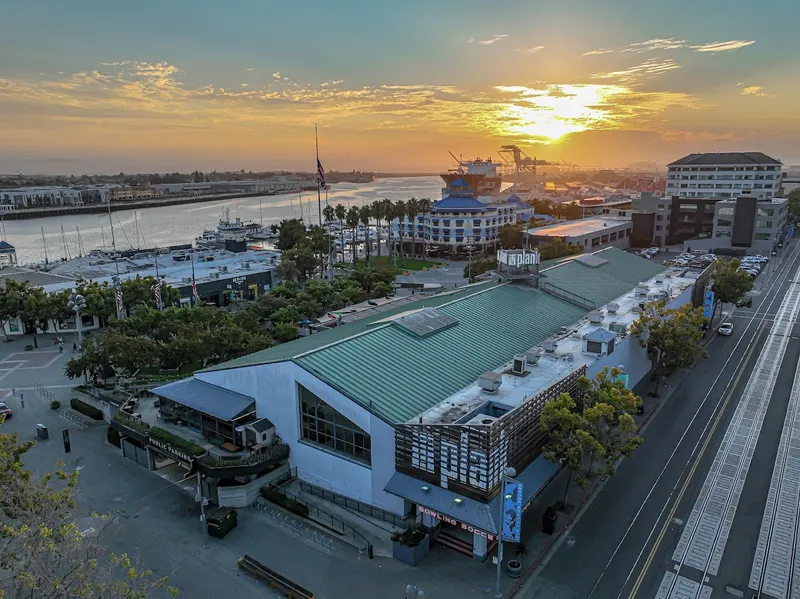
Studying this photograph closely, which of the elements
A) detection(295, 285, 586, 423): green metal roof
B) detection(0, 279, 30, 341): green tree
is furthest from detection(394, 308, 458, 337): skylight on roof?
detection(0, 279, 30, 341): green tree

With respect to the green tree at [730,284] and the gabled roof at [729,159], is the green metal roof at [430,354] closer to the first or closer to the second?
the green tree at [730,284]

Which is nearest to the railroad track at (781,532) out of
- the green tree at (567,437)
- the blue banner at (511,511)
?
the green tree at (567,437)

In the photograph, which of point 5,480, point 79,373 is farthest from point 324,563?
point 79,373

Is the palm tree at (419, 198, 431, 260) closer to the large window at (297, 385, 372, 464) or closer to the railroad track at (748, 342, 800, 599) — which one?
the railroad track at (748, 342, 800, 599)

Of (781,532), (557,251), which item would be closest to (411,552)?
(781,532)

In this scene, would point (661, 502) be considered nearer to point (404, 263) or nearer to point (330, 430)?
point (330, 430)

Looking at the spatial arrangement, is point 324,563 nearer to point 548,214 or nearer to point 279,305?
point 279,305
